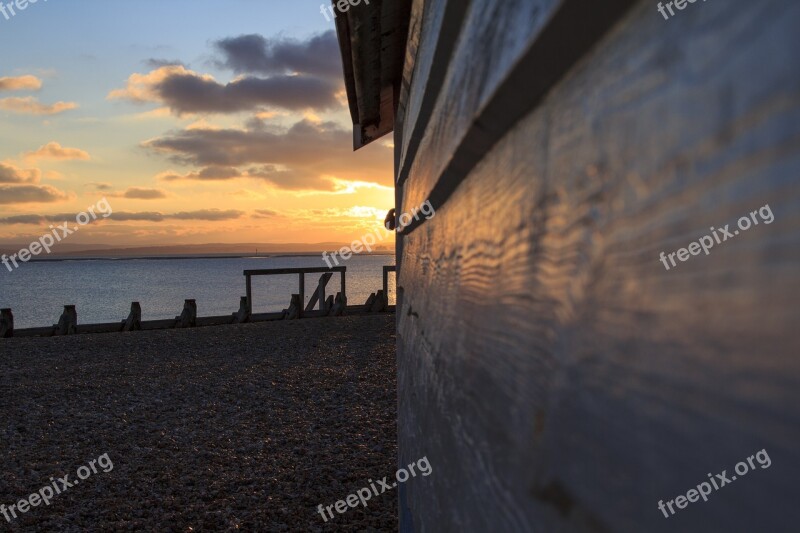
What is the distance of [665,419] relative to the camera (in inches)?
14.7

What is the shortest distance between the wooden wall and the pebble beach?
14.9 ft

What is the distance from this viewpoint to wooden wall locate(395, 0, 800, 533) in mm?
294

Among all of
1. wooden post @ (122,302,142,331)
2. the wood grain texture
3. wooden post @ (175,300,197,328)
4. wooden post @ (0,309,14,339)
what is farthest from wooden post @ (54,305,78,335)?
the wood grain texture

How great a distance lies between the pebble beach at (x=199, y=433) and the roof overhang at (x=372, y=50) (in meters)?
3.33

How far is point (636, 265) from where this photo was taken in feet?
1.37

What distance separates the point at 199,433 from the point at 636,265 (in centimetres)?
753

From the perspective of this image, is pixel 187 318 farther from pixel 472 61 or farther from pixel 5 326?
pixel 472 61

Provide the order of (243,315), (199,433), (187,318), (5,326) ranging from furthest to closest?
(243,315) < (187,318) < (5,326) < (199,433)

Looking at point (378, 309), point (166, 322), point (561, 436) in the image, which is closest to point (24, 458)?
point (561, 436)

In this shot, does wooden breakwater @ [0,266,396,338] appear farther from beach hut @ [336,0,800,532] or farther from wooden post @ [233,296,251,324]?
beach hut @ [336,0,800,532]

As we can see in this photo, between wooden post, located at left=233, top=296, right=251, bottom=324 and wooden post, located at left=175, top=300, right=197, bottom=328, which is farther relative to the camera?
wooden post, located at left=233, top=296, right=251, bottom=324

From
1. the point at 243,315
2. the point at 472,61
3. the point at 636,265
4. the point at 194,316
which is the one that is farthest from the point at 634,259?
the point at 243,315

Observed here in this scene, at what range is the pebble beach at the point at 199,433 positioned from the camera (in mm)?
5094

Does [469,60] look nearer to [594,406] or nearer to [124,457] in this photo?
[594,406]
